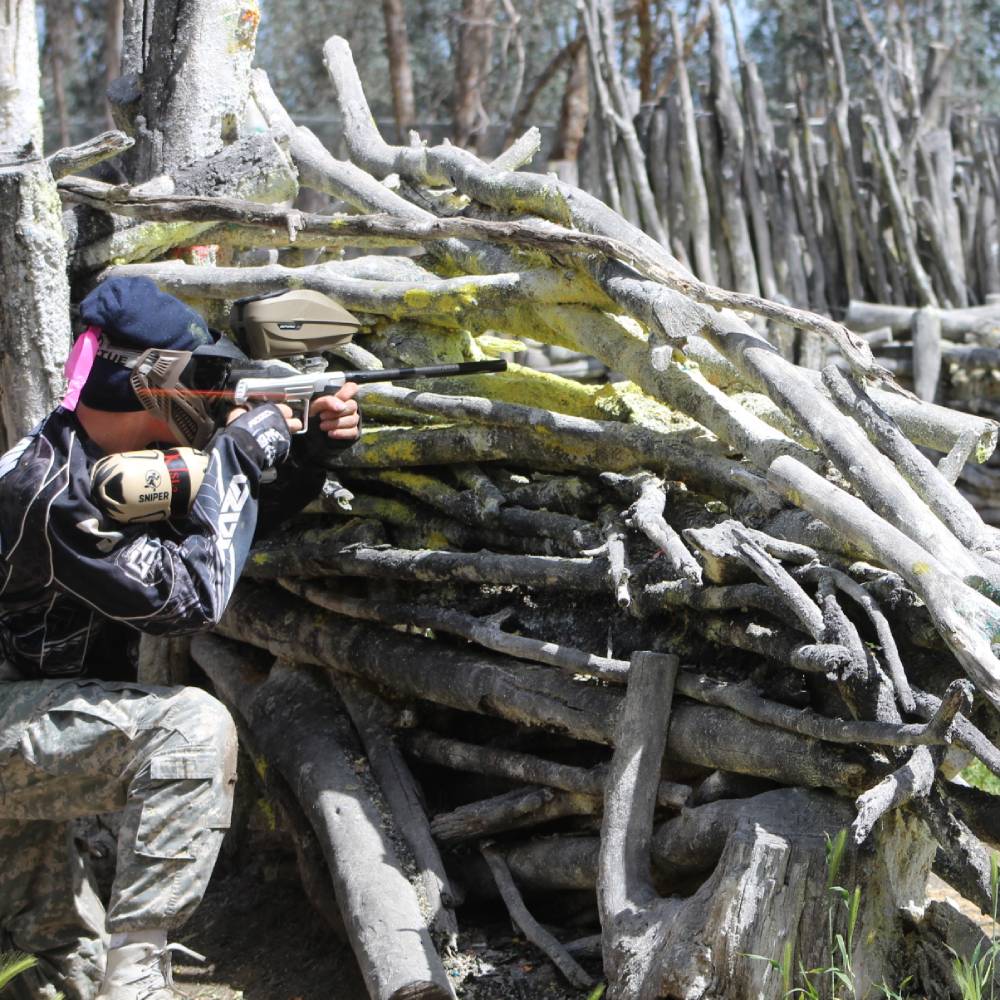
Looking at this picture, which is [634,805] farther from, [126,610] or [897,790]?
[126,610]

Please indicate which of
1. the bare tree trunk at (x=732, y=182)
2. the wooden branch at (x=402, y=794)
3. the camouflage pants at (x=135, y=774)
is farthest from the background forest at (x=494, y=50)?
the camouflage pants at (x=135, y=774)

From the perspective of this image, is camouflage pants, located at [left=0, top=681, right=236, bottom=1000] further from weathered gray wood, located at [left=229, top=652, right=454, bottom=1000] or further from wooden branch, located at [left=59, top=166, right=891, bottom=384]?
wooden branch, located at [left=59, top=166, right=891, bottom=384]

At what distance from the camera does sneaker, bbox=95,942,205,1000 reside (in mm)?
3187

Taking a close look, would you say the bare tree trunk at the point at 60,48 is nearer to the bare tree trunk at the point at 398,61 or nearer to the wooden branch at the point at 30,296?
the bare tree trunk at the point at 398,61

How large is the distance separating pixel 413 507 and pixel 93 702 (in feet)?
4.65

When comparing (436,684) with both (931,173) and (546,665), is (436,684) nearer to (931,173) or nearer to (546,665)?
(546,665)

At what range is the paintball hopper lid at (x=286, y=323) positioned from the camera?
11.9 ft

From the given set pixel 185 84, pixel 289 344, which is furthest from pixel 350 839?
pixel 185 84

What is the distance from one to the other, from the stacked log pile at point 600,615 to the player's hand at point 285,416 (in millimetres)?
695

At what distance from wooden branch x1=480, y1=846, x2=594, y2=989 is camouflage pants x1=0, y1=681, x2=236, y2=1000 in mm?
822

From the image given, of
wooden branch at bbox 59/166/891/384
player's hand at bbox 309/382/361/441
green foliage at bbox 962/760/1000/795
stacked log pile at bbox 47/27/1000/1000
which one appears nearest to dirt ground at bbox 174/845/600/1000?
stacked log pile at bbox 47/27/1000/1000

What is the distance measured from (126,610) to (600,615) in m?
1.34

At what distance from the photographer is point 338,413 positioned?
3.69 m

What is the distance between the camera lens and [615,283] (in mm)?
4039
